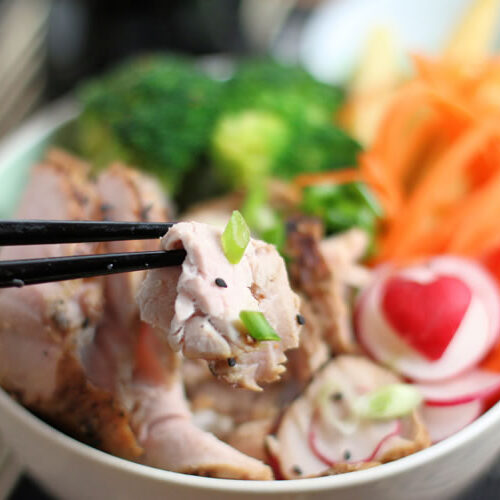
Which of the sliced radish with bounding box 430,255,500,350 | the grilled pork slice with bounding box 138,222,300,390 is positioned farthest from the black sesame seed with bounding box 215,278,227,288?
the sliced radish with bounding box 430,255,500,350

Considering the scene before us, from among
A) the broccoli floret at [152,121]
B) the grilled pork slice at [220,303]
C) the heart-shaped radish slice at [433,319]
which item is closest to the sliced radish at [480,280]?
the heart-shaped radish slice at [433,319]

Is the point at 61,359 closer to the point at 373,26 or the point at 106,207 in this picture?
the point at 106,207

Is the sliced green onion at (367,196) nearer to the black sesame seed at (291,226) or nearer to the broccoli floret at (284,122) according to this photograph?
the broccoli floret at (284,122)

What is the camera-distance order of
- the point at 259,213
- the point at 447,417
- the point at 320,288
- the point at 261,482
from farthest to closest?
the point at 259,213
the point at 320,288
the point at 447,417
the point at 261,482

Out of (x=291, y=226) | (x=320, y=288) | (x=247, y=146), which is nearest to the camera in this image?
(x=320, y=288)

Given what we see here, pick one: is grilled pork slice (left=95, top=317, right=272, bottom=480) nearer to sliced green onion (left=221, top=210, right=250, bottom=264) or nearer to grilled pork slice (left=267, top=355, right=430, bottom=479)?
grilled pork slice (left=267, top=355, right=430, bottom=479)

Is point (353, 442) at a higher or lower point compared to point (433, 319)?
lower

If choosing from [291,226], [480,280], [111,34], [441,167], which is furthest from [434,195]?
[111,34]
